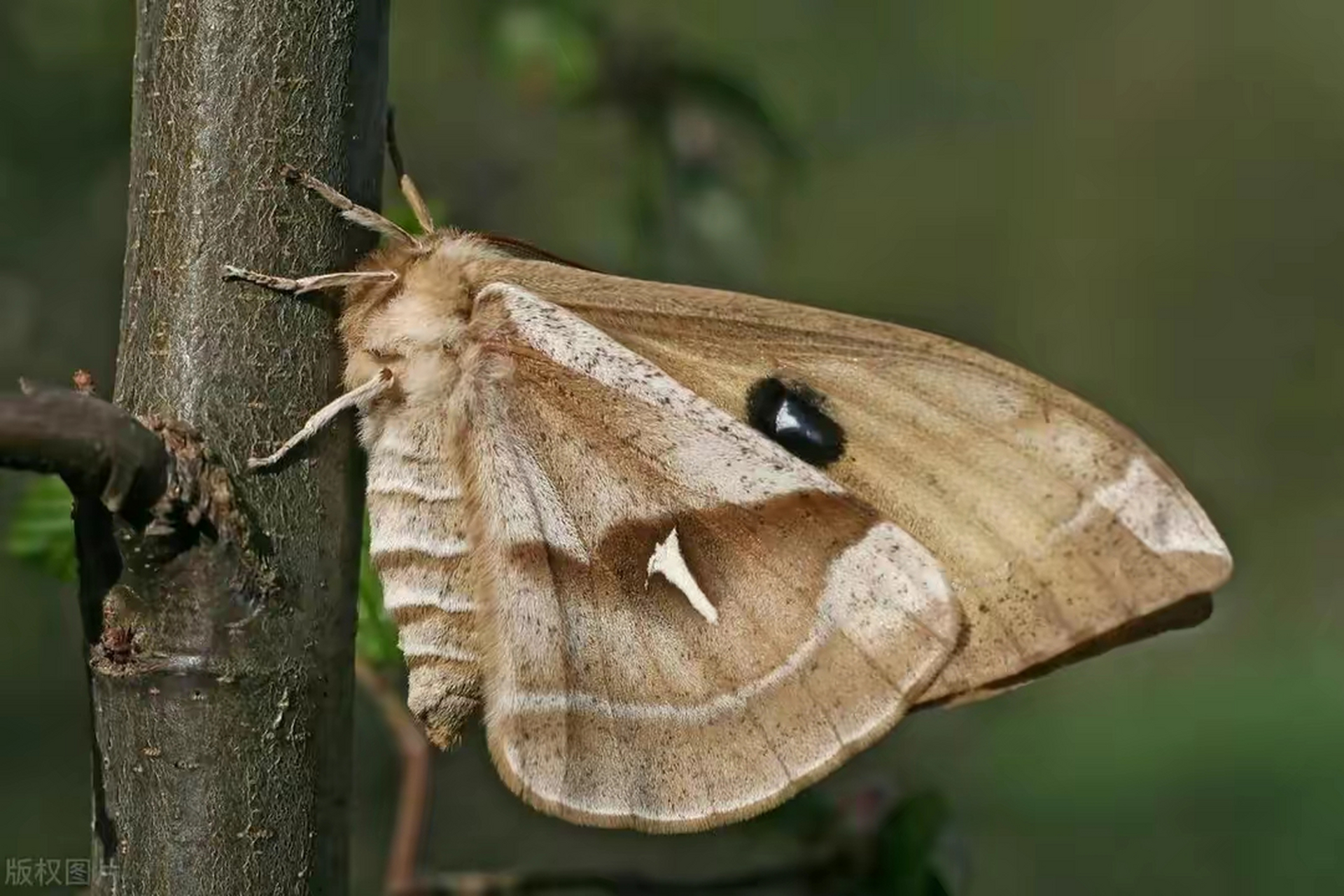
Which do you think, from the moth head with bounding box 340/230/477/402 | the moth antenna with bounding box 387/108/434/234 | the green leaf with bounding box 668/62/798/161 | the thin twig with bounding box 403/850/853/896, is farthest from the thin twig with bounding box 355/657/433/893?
the green leaf with bounding box 668/62/798/161

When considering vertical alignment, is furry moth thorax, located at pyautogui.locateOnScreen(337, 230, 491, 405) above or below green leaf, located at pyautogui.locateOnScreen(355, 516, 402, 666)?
above

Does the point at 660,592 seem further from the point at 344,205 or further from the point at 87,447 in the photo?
the point at 87,447

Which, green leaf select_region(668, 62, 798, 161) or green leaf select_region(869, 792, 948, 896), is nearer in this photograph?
green leaf select_region(869, 792, 948, 896)

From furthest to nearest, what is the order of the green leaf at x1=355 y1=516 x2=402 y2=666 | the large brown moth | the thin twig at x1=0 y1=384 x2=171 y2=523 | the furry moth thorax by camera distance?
the green leaf at x1=355 y1=516 x2=402 y2=666, the large brown moth, the furry moth thorax, the thin twig at x1=0 y1=384 x2=171 y2=523

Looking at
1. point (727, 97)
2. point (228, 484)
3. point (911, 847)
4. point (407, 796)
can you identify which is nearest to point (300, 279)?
point (228, 484)

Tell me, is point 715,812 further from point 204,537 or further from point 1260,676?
point 1260,676

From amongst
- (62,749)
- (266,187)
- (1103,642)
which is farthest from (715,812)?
(62,749)

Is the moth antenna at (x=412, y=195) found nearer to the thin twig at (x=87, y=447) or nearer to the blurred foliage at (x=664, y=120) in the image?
the thin twig at (x=87, y=447)

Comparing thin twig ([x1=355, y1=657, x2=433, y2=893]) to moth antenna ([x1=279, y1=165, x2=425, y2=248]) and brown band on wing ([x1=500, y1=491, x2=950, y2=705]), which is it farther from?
moth antenna ([x1=279, y1=165, x2=425, y2=248])
